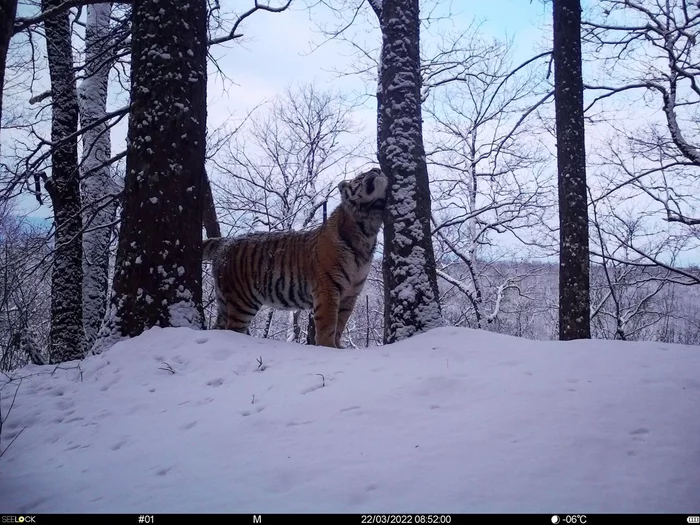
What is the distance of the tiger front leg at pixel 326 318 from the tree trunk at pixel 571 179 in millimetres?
3346

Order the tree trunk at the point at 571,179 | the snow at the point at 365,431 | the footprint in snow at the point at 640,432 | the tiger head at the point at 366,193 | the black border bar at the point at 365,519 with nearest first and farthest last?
the black border bar at the point at 365,519, the snow at the point at 365,431, the footprint in snow at the point at 640,432, the tiger head at the point at 366,193, the tree trunk at the point at 571,179

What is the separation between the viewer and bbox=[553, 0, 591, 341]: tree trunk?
20.3 feet

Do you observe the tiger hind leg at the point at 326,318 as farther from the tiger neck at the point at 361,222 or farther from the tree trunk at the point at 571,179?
the tree trunk at the point at 571,179

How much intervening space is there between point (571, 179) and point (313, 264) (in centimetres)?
380

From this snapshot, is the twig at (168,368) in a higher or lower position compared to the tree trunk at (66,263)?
lower

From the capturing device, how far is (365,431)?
7.50ft

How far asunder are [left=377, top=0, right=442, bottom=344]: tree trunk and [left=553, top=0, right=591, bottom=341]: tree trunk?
8.05 ft

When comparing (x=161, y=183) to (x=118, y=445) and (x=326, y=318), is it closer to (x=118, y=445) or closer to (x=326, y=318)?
(x=326, y=318)

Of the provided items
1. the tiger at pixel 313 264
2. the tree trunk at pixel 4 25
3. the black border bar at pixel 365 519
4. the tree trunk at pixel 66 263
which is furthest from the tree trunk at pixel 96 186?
the black border bar at pixel 365 519

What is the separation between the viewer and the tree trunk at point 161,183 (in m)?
4.13

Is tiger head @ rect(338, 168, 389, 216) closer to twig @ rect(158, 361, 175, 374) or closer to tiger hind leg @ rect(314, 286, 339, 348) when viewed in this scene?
tiger hind leg @ rect(314, 286, 339, 348)

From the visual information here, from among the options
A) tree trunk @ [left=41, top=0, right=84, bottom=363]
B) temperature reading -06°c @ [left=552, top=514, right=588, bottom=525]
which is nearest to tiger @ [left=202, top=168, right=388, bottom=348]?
tree trunk @ [left=41, top=0, right=84, bottom=363]

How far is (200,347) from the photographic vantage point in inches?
152

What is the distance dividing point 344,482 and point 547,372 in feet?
5.55
